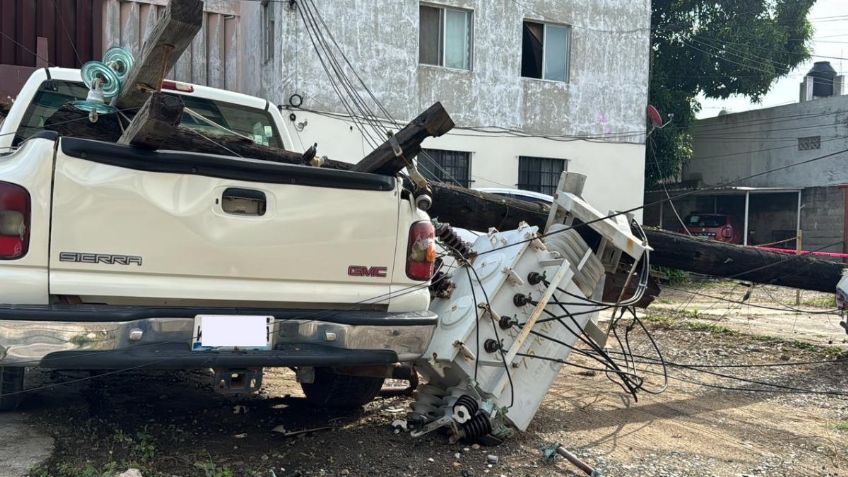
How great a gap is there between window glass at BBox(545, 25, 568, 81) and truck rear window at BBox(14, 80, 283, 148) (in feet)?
37.4

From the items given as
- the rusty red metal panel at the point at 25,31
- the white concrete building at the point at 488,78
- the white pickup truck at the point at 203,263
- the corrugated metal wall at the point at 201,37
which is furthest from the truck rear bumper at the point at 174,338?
the corrugated metal wall at the point at 201,37

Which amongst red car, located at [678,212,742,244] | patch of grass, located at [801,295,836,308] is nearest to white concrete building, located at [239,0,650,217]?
patch of grass, located at [801,295,836,308]

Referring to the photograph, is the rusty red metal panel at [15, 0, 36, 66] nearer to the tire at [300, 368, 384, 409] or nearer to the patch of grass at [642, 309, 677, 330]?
the tire at [300, 368, 384, 409]

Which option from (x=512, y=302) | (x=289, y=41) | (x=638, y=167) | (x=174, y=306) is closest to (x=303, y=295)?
(x=174, y=306)

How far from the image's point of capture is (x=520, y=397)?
13.9 ft

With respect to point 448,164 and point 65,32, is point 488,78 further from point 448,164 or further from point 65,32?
point 65,32

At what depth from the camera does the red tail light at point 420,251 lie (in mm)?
3537

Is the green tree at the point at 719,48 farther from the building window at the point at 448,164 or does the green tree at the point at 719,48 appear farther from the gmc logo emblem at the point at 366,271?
the gmc logo emblem at the point at 366,271

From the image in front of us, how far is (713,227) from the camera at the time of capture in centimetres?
2230

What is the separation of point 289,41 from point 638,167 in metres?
8.47

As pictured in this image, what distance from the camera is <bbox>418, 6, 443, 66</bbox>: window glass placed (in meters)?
14.4

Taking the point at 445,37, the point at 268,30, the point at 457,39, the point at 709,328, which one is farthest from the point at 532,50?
the point at 709,328

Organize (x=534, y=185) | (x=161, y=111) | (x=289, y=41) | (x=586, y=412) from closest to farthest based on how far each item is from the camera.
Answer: (x=161, y=111) < (x=586, y=412) < (x=289, y=41) < (x=534, y=185)

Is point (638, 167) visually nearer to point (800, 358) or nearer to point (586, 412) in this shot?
point (800, 358)
